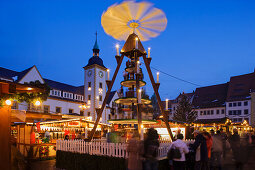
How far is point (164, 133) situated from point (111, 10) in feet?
40.7

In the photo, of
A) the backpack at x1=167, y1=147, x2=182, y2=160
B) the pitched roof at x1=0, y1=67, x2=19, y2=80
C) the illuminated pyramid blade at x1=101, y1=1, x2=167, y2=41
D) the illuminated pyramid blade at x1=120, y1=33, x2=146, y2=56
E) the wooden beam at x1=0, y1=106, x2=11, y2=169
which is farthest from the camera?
the pitched roof at x1=0, y1=67, x2=19, y2=80

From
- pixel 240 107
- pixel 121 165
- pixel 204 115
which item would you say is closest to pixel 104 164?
pixel 121 165

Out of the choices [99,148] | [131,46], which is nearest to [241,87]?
[131,46]

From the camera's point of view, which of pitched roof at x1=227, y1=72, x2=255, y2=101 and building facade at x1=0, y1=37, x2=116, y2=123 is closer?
building facade at x1=0, y1=37, x2=116, y2=123

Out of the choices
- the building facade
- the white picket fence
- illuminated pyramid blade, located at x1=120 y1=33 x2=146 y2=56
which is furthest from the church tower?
illuminated pyramid blade, located at x1=120 y1=33 x2=146 y2=56

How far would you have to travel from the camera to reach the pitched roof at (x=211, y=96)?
58862 mm

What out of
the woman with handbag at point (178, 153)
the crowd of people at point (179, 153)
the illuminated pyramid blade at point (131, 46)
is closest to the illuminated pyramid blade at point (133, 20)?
the illuminated pyramid blade at point (131, 46)

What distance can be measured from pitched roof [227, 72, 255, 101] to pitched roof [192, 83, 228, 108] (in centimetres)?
246

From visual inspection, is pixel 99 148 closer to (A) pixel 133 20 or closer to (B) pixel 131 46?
(B) pixel 131 46

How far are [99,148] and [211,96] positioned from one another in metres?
57.2

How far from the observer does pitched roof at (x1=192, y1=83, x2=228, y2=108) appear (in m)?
58.9

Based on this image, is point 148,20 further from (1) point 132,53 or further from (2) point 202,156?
(2) point 202,156

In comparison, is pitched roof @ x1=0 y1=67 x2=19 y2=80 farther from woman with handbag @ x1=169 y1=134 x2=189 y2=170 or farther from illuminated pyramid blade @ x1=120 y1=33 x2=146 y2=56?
woman with handbag @ x1=169 y1=134 x2=189 y2=170

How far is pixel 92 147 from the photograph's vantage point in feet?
35.1
